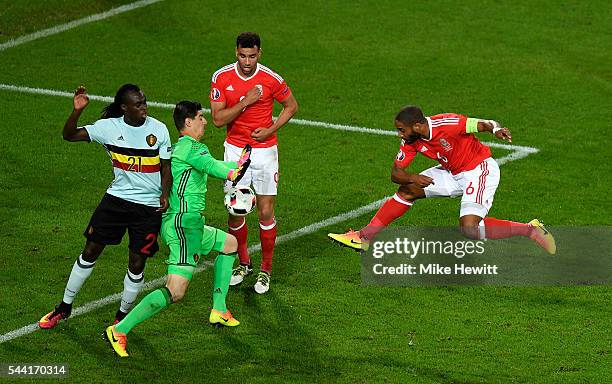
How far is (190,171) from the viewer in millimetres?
11445

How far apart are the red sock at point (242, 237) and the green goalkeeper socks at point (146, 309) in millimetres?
2073

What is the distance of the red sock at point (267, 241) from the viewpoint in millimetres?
13109

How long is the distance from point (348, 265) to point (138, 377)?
344cm

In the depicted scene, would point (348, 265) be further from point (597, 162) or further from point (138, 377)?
point (597, 162)

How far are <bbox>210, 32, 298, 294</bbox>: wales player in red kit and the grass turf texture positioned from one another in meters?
0.53

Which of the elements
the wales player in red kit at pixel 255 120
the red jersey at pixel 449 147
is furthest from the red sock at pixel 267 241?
the red jersey at pixel 449 147

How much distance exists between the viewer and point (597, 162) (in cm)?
1684

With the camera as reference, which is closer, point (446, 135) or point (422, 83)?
point (446, 135)

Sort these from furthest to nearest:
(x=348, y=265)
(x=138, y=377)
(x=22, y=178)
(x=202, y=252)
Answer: (x=22, y=178), (x=348, y=265), (x=202, y=252), (x=138, y=377)

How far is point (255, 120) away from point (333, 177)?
11.5 feet

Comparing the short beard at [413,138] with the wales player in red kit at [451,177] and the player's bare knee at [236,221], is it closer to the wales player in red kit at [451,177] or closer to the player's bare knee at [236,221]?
the wales player in red kit at [451,177]

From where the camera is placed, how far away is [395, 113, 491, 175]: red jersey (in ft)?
42.7

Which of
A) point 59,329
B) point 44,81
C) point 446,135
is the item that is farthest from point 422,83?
point 59,329

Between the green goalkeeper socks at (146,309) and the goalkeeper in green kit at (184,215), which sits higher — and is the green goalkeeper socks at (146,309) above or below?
below
